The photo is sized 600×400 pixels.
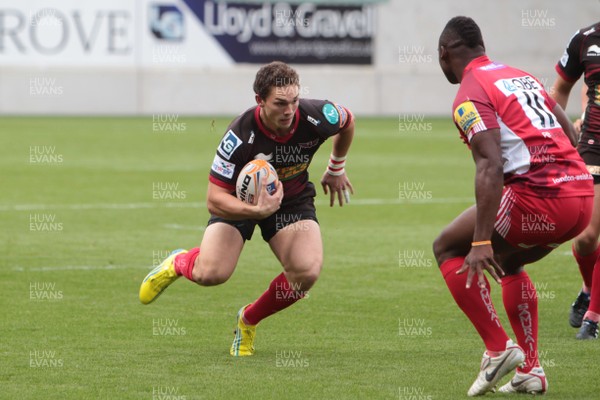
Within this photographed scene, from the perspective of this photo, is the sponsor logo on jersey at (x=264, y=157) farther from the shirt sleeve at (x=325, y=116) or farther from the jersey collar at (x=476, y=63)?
the jersey collar at (x=476, y=63)

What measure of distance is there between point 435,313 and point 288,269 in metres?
1.81

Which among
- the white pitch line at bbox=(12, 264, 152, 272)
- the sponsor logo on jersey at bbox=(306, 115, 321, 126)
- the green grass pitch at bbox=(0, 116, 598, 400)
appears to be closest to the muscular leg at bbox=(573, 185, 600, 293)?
the green grass pitch at bbox=(0, 116, 598, 400)

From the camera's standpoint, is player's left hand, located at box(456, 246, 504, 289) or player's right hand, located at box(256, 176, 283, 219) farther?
player's right hand, located at box(256, 176, 283, 219)

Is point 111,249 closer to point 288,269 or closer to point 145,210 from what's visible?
point 145,210

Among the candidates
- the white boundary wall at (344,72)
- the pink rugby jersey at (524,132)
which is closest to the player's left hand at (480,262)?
the pink rugby jersey at (524,132)

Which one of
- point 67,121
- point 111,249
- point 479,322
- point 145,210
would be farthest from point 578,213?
point 67,121

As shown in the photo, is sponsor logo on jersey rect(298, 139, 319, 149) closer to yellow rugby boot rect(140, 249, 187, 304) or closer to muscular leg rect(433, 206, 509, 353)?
yellow rugby boot rect(140, 249, 187, 304)

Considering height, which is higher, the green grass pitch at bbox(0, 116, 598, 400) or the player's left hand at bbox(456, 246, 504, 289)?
the player's left hand at bbox(456, 246, 504, 289)

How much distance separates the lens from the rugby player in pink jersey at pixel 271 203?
24.2 ft

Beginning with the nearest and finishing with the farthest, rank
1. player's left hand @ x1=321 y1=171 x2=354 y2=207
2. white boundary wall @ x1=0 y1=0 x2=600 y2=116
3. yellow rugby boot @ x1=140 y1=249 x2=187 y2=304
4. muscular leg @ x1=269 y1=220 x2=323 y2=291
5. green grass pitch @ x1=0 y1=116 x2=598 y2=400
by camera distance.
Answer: green grass pitch @ x1=0 y1=116 x2=598 y2=400 → muscular leg @ x1=269 y1=220 x2=323 y2=291 → yellow rugby boot @ x1=140 y1=249 x2=187 y2=304 → player's left hand @ x1=321 y1=171 x2=354 y2=207 → white boundary wall @ x1=0 y1=0 x2=600 y2=116

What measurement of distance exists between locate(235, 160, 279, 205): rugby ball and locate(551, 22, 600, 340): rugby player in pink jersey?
239cm

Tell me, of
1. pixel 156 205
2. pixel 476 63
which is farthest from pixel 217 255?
pixel 156 205

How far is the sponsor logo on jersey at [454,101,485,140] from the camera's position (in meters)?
6.20

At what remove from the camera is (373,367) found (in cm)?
733
